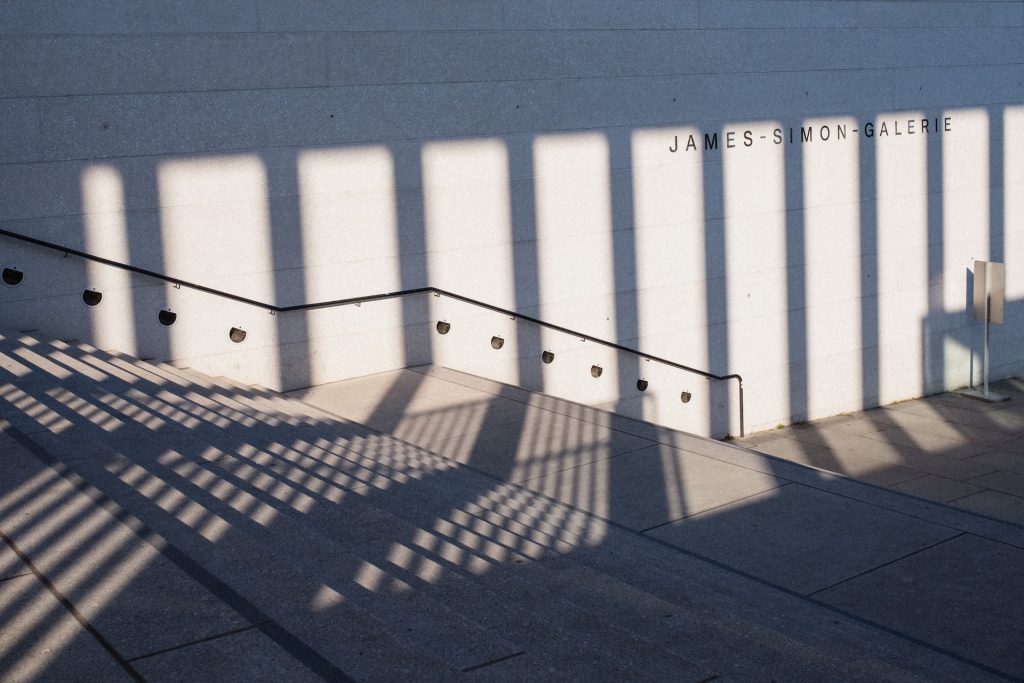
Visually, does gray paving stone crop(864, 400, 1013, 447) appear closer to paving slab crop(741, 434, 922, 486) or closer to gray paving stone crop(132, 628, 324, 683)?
paving slab crop(741, 434, 922, 486)

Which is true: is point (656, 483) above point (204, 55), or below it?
below

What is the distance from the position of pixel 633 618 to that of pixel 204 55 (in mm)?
6709

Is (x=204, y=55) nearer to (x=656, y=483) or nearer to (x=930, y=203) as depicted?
(x=656, y=483)

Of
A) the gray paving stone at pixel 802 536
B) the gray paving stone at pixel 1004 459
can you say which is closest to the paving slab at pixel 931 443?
the gray paving stone at pixel 1004 459

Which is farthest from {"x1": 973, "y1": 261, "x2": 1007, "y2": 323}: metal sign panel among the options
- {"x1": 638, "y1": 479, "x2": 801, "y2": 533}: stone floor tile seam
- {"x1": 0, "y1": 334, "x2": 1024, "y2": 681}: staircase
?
{"x1": 638, "y1": 479, "x2": 801, "y2": 533}: stone floor tile seam

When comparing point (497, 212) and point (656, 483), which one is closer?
point (656, 483)

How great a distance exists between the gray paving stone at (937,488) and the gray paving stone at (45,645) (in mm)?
8116

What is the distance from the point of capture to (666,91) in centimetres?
1192

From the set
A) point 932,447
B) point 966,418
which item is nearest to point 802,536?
point 932,447

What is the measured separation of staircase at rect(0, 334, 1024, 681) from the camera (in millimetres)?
3727

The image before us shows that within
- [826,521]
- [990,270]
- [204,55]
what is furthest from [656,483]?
[990,270]

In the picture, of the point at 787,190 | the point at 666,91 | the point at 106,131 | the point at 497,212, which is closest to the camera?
the point at 106,131

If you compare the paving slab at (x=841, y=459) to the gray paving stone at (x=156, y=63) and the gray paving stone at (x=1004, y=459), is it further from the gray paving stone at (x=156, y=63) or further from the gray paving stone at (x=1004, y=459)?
the gray paving stone at (x=156, y=63)

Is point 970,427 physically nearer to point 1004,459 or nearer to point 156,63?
point 1004,459
